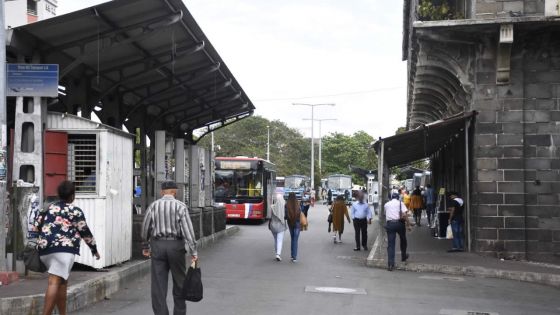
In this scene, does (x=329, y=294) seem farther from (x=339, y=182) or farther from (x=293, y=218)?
(x=339, y=182)

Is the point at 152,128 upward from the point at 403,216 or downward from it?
upward

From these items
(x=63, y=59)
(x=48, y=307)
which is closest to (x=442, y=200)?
(x=63, y=59)

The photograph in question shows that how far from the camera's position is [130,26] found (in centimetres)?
1080

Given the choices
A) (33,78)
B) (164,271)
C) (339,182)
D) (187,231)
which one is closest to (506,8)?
(33,78)

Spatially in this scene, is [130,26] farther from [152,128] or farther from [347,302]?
[152,128]

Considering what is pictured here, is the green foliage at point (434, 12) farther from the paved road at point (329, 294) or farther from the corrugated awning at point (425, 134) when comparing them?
the paved road at point (329, 294)

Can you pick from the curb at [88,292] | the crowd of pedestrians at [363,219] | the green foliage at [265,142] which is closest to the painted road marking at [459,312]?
the crowd of pedestrians at [363,219]

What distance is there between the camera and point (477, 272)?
13.4 m

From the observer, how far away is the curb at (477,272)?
12641mm

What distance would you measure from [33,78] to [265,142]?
6600 cm

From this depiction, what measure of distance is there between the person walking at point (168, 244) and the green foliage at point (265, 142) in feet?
188

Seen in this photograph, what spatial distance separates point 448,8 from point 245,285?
29.0 ft

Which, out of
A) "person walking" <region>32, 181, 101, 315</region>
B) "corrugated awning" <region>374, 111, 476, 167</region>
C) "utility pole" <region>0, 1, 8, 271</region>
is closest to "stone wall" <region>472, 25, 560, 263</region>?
"corrugated awning" <region>374, 111, 476, 167</region>

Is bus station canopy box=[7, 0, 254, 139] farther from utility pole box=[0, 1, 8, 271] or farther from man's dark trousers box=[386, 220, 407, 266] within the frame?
man's dark trousers box=[386, 220, 407, 266]
